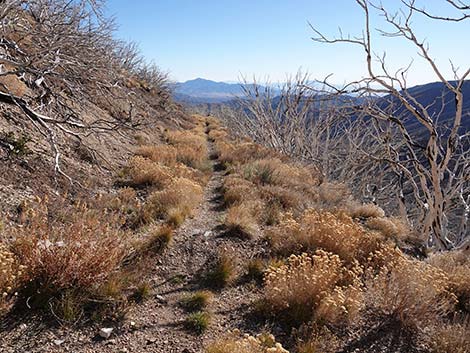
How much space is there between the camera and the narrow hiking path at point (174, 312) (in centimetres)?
317

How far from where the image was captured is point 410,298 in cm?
387

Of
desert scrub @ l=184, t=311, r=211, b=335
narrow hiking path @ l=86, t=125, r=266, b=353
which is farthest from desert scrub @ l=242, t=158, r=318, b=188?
desert scrub @ l=184, t=311, r=211, b=335

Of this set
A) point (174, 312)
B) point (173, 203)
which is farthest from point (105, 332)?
point (173, 203)

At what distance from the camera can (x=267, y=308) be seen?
3.91m

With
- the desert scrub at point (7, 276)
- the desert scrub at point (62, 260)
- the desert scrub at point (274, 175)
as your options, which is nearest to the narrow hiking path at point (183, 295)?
the desert scrub at point (62, 260)

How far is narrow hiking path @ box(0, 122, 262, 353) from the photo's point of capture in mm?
3166

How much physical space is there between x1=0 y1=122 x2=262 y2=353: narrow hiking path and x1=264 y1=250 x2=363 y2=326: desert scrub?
16.7 inches

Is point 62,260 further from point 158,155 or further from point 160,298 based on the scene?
point 158,155

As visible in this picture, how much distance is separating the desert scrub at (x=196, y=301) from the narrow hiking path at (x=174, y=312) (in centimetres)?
5

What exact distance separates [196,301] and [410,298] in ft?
7.54

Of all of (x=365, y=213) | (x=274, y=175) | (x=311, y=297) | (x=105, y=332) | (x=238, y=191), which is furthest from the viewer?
(x=274, y=175)

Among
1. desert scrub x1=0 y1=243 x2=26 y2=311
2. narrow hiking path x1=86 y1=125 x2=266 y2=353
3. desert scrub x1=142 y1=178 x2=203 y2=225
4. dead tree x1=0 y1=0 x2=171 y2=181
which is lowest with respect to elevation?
narrow hiking path x1=86 y1=125 x2=266 y2=353

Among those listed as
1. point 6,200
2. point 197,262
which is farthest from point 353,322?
point 6,200

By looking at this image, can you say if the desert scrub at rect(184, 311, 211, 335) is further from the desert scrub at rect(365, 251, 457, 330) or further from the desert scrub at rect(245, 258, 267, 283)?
the desert scrub at rect(365, 251, 457, 330)
